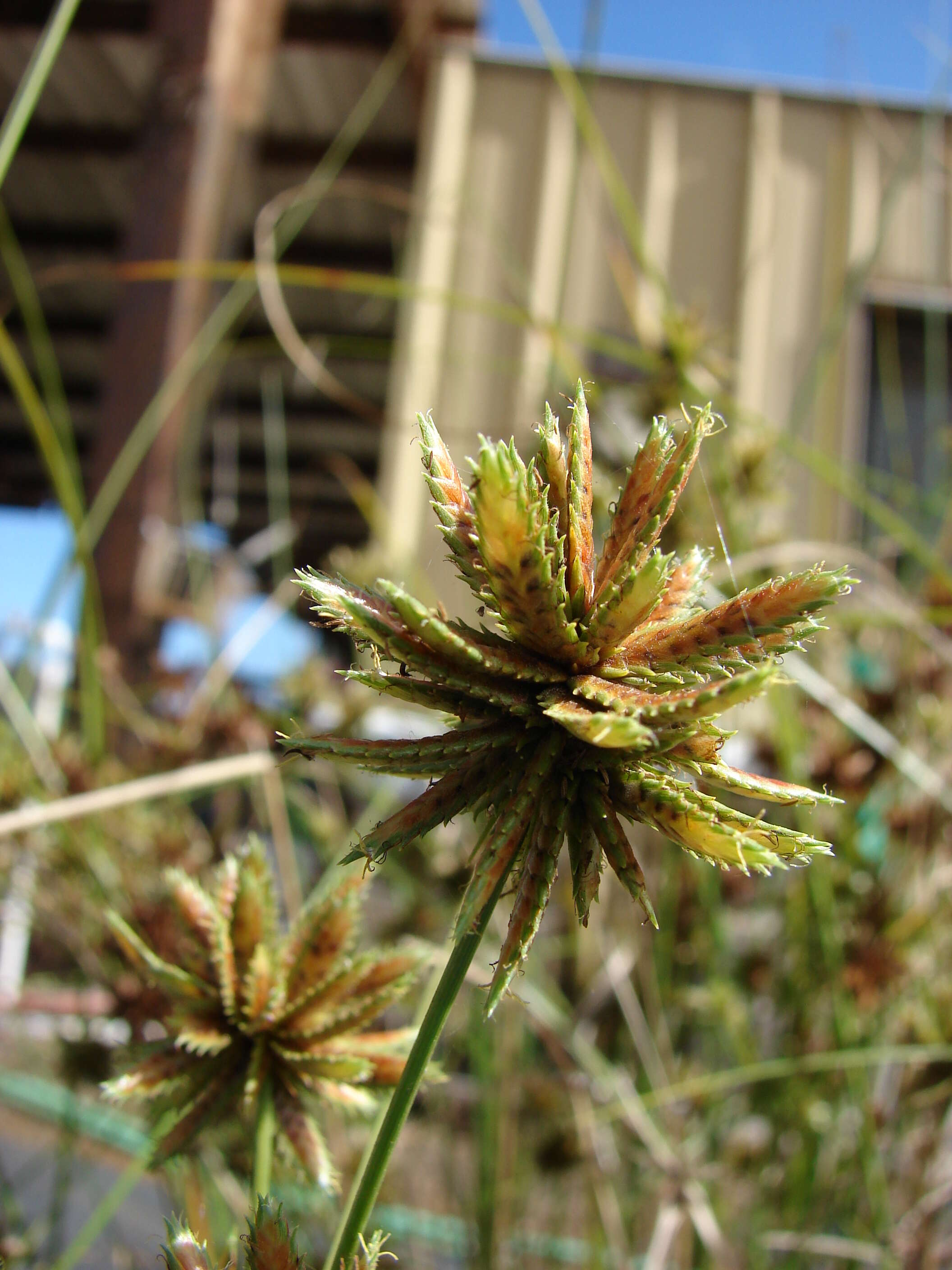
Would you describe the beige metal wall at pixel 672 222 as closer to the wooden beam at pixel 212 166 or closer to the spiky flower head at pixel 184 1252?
the wooden beam at pixel 212 166

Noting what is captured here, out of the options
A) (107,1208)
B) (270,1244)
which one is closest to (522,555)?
(270,1244)

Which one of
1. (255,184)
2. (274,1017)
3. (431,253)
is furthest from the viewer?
(255,184)

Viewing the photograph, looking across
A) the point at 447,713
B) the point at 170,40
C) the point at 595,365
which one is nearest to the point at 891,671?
the point at 447,713

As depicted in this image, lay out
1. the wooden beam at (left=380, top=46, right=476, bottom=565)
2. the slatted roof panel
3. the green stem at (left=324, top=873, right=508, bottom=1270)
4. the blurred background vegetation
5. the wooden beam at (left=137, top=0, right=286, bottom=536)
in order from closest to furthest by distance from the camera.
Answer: the green stem at (left=324, top=873, right=508, bottom=1270), the blurred background vegetation, the wooden beam at (left=137, top=0, right=286, bottom=536), the wooden beam at (left=380, top=46, right=476, bottom=565), the slatted roof panel

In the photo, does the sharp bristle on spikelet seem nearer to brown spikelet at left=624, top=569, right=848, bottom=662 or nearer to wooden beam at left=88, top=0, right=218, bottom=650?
brown spikelet at left=624, top=569, right=848, bottom=662

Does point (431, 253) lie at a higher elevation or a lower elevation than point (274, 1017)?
higher

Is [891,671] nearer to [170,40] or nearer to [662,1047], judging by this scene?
[662,1047]

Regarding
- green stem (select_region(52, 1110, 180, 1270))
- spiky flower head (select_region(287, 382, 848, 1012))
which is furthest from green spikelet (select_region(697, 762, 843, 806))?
green stem (select_region(52, 1110, 180, 1270))

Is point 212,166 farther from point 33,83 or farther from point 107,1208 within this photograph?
point 107,1208
